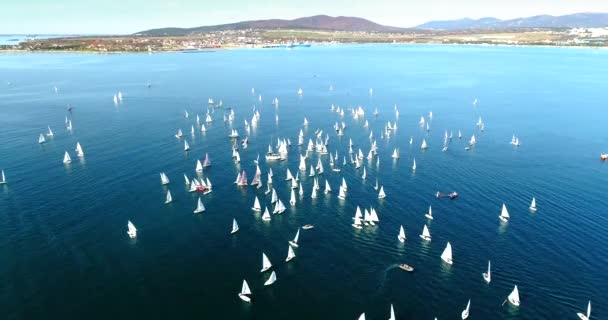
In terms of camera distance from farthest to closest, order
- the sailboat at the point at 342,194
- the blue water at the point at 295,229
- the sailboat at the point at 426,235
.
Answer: the sailboat at the point at 342,194 → the sailboat at the point at 426,235 → the blue water at the point at 295,229

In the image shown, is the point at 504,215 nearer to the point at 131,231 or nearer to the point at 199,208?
the point at 199,208

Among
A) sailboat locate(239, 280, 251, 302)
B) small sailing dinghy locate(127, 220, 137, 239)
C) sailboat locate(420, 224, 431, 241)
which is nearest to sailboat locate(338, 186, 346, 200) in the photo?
sailboat locate(420, 224, 431, 241)

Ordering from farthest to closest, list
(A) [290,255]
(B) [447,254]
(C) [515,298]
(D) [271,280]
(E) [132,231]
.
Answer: (E) [132,231] < (A) [290,255] < (B) [447,254] < (D) [271,280] < (C) [515,298]

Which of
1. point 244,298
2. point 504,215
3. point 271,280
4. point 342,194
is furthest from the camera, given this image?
point 342,194

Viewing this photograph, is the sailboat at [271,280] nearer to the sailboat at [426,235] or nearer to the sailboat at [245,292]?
the sailboat at [245,292]

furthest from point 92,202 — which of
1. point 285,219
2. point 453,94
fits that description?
point 453,94

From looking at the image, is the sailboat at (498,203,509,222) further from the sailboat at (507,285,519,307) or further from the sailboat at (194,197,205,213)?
the sailboat at (194,197,205,213)

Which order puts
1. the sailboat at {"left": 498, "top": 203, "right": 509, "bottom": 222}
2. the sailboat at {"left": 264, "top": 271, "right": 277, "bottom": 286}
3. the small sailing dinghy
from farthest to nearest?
1. the sailboat at {"left": 498, "top": 203, "right": 509, "bottom": 222}
2. the small sailing dinghy
3. the sailboat at {"left": 264, "top": 271, "right": 277, "bottom": 286}

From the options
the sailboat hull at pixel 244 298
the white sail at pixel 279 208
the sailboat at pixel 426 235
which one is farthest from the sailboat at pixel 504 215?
the sailboat hull at pixel 244 298

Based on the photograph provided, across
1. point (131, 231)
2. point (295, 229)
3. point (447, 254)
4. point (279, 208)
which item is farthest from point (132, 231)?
point (447, 254)

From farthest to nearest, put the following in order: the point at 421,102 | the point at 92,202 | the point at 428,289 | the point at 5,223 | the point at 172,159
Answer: the point at 421,102
the point at 172,159
the point at 92,202
the point at 5,223
the point at 428,289

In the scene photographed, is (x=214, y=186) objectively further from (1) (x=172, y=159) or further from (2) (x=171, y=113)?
(2) (x=171, y=113)
